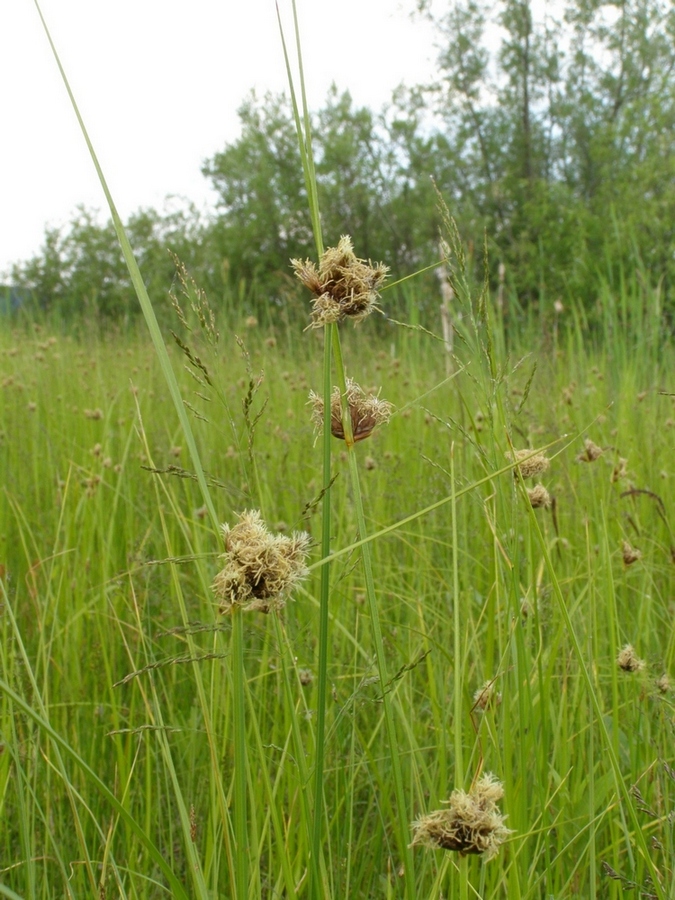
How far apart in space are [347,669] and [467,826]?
38.0 inches

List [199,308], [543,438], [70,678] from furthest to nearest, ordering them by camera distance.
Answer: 1. [543,438]
2. [70,678]
3. [199,308]

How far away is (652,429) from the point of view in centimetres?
282

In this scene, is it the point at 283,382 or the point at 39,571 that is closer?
the point at 39,571

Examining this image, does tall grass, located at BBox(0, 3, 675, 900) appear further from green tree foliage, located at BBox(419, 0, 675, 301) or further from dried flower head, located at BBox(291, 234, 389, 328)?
green tree foliage, located at BBox(419, 0, 675, 301)

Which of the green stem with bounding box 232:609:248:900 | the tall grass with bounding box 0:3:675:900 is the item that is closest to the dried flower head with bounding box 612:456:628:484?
the tall grass with bounding box 0:3:675:900

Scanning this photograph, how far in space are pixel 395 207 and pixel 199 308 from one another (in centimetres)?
2654

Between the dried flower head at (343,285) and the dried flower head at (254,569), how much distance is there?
0.60 feet

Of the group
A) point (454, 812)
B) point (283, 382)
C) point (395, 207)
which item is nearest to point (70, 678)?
point (454, 812)

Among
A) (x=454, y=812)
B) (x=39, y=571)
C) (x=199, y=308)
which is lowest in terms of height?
(x=39, y=571)

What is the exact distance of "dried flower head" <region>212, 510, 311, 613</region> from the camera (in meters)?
0.51

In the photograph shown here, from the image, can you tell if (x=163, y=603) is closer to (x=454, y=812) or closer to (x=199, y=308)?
(x=199, y=308)

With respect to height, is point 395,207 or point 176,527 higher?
point 395,207

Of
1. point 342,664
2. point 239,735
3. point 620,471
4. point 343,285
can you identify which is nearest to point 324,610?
point 239,735

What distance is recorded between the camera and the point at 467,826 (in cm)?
57
